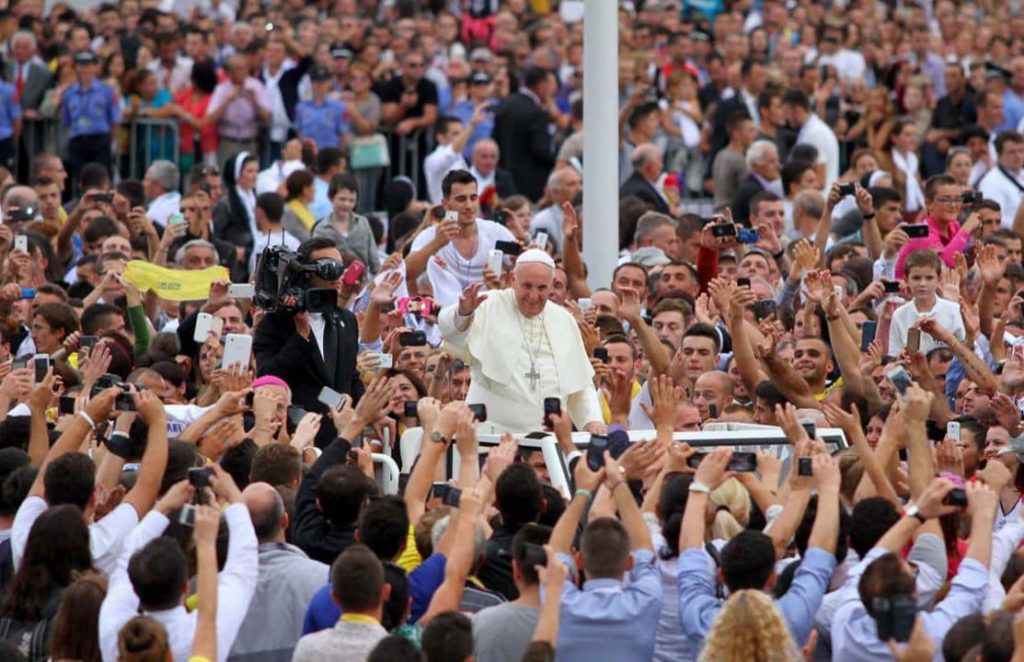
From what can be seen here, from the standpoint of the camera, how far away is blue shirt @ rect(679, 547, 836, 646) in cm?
778

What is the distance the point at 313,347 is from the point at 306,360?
7 centimetres

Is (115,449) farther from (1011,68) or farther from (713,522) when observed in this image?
(1011,68)

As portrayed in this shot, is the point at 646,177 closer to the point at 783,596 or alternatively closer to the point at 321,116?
the point at 321,116

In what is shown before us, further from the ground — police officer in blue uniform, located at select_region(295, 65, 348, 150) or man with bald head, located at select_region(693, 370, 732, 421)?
police officer in blue uniform, located at select_region(295, 65, 348, 150)

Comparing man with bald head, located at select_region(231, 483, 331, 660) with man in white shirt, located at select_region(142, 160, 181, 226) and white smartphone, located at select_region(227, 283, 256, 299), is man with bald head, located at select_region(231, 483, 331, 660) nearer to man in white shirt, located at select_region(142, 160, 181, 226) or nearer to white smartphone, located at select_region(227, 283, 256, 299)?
white smartphone, located at select_region(227, 283, 256, 299)

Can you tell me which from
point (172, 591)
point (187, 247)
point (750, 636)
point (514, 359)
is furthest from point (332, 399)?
point (187, 247)

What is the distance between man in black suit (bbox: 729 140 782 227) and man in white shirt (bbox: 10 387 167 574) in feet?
31.3

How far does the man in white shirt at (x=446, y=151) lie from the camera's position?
20.3 m

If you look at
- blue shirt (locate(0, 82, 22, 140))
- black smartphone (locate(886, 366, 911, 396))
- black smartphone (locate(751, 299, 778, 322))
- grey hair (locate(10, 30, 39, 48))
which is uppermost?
grey hair (locate(10, 30, 39, 48))

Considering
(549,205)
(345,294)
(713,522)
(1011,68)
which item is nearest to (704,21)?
(1011,68)

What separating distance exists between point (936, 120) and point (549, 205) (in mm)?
6156

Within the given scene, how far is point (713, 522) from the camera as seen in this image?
9016mm

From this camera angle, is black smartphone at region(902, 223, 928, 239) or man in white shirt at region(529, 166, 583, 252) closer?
black smartphone at region(902, 223, 928, 239)

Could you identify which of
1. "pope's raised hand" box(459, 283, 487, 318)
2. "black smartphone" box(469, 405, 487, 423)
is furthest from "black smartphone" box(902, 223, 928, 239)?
"black smartphone" box(469, 405, 487, 423)
